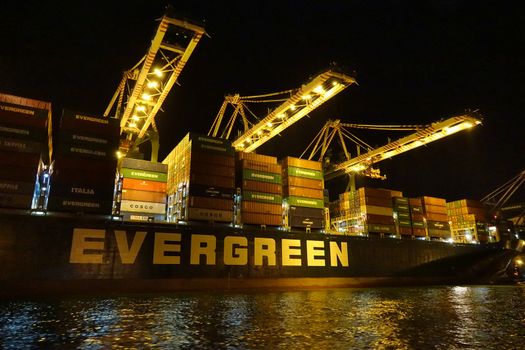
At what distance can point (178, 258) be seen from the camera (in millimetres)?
20516

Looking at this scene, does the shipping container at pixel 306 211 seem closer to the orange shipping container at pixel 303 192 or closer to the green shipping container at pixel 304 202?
the green shipping container at pixel 304 202

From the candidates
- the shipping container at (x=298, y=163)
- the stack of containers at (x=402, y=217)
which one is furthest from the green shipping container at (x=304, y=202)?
the stack of containers at (x=402, y=217)

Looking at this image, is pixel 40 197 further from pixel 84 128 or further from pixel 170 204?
pixel 170 204

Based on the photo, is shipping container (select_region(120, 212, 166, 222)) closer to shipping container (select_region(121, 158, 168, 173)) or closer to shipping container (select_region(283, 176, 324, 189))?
shipping container (select_region(121, 158, 168, 173))

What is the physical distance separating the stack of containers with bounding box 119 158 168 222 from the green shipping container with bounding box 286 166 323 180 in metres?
10.0

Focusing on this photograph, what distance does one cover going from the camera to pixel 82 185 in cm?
1880

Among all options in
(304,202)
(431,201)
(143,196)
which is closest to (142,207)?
(143,196)

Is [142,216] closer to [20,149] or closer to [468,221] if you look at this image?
[20,149]

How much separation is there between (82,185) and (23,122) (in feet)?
15.1

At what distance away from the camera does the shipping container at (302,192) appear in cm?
2681

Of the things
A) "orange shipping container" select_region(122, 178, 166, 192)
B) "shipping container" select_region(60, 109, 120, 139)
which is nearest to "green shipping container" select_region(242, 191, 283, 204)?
"orange shipping container" select_region(122, 178, 166, 192)

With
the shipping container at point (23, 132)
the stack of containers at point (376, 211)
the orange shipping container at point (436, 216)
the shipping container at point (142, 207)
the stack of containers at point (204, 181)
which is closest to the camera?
the shipping container at point (23, 132)

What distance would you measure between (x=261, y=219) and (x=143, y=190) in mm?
8927

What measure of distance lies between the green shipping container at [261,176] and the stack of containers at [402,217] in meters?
14.3
